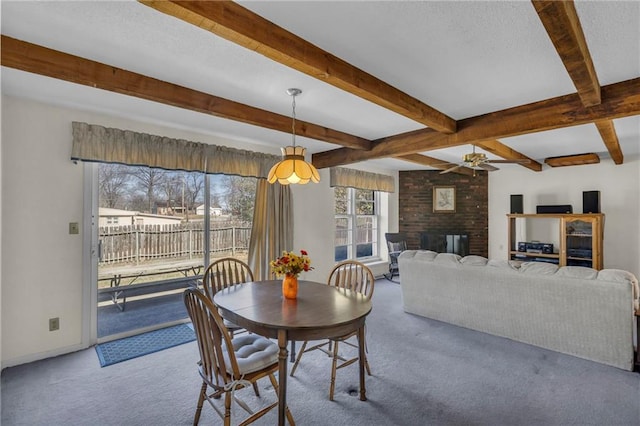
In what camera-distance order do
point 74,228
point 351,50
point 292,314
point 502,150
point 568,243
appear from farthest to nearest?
point 568,243
point 502,150
point 74,228
point 292,314
point 351,50

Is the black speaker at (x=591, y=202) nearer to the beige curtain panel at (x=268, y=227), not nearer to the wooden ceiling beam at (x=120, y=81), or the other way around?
the beige curtain panel at (x=268, y=227)

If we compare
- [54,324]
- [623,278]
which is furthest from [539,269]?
[54,324]

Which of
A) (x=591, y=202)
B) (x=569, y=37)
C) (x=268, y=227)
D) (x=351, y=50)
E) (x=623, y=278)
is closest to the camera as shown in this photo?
(x=569, y=37)

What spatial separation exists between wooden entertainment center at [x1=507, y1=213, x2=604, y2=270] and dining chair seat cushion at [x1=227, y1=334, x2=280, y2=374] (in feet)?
18.3

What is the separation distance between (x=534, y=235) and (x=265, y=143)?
5.37m

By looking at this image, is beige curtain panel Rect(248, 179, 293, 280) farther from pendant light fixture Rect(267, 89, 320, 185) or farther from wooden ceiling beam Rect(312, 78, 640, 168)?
pendant light fixture Rect(267, 89, 320, 185)

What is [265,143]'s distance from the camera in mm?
4320

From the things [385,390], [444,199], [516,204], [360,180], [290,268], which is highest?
[360,180]

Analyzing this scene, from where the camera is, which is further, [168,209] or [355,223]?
[355,223]

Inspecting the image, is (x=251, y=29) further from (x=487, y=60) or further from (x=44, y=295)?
(x=44, y=295)

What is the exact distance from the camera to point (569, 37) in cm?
154

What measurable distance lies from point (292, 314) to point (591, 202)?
19.2ft

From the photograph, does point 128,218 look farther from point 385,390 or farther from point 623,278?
point 623,278

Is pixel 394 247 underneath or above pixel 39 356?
above
